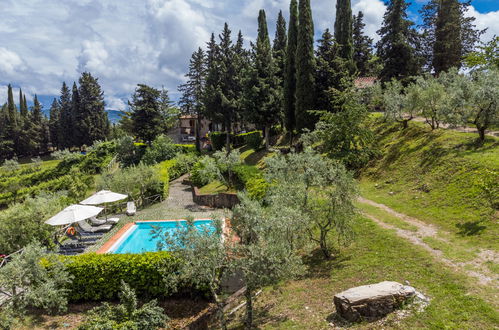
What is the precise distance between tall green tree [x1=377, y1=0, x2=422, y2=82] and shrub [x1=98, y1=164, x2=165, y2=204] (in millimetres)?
30667

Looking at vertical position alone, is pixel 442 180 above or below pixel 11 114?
below

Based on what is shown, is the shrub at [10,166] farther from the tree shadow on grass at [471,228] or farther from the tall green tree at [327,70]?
the tree shadow on grass at [471,228]

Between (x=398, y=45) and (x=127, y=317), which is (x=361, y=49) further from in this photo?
(x=127, y=317)

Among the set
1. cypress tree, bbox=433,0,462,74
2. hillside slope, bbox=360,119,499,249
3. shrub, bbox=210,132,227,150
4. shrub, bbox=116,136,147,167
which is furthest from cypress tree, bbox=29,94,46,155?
cypress tree, bbox=433,0,462,74

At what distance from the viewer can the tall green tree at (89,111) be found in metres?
62.1

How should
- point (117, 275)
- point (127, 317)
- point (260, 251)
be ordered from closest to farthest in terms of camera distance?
1. point (260, 251)
2. point (127, 317)
3. point (117, 275)

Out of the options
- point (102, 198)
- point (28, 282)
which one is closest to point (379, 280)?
point (28, 282)

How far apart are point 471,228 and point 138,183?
23.5 meters

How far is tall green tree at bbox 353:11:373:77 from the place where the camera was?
5016cm

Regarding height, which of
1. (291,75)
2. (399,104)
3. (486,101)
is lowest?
(486,101)

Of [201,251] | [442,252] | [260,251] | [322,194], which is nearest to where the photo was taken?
[260,251]

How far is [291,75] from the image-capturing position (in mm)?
32406

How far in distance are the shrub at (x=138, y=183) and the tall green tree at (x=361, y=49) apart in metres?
41.0

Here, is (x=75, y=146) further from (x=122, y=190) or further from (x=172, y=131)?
(x=122, y=190)
